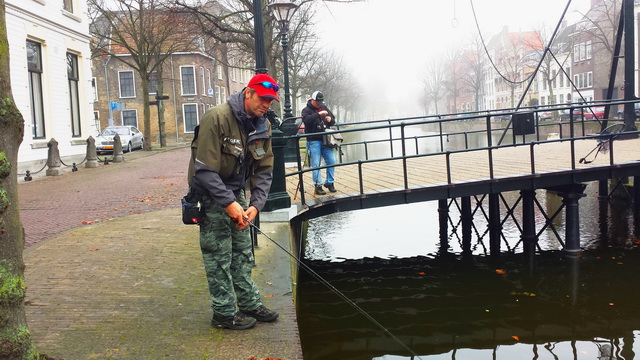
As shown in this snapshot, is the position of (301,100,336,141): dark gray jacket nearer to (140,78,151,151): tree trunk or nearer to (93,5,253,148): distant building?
(140,78,151,151): tree trunk

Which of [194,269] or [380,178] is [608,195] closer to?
[380,178]

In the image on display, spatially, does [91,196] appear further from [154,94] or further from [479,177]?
[154,94]

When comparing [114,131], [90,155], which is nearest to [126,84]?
[114,131]

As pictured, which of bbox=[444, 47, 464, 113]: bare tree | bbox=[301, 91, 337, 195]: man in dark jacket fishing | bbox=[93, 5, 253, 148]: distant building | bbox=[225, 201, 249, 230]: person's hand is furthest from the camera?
bbox=[444, 47, 464, 113]: bare tree

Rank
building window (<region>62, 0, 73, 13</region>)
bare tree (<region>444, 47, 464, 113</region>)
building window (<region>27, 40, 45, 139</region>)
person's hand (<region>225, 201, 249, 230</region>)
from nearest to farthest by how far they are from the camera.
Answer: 1. person's hand (<region>225, 201, 249, 230</region>)
2. building window (<region>27, 40, 45, 139</region>)
3. building window (<region>62, 0, 73, 13</region>)
4. bare tree (<region>444, 47, 464, 113</region>)

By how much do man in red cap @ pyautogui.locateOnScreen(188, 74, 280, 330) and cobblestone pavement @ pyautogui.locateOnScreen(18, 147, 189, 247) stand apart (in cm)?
428

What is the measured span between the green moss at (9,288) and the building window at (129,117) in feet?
152

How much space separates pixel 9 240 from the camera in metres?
2.97

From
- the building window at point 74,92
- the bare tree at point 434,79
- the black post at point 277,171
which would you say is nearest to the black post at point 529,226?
the black post at point 277,171

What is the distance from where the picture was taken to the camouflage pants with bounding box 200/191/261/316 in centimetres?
410

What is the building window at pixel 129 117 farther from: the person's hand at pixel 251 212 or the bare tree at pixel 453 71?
the person's hand at pixel 251 212

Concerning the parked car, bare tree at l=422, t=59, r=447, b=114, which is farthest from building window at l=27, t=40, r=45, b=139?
bare tree at l=422, t=59, r=447, b=114

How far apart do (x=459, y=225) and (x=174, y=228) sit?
7732 mm

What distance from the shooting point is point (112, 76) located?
47375mm
